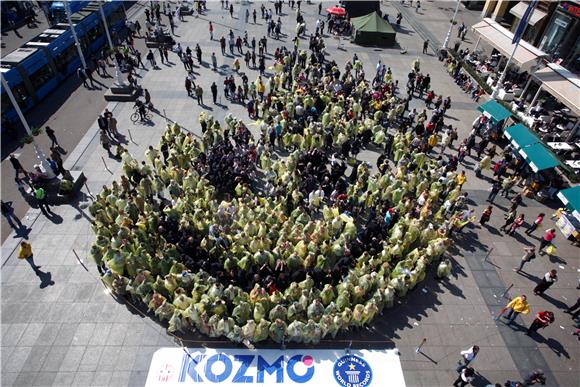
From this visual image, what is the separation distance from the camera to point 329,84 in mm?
25266

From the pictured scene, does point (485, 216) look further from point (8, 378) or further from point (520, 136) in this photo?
point (8, 378)

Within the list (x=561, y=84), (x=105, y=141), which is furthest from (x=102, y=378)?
(x=561, y=84)

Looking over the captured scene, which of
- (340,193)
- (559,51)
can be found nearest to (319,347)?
(340,193)

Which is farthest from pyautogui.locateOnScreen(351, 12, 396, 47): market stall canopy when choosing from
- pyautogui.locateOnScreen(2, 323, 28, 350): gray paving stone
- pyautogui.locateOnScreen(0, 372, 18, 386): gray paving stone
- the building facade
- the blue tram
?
pyautogui.locateOnScreen(0, 372, 18, 386): gray paving stone

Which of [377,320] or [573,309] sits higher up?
[573,309]

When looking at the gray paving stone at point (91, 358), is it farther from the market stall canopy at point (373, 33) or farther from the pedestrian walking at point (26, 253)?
the market stall canopy at point (373, 33)

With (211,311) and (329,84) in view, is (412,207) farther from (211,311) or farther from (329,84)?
(329,84)

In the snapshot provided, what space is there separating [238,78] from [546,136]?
20.9 metres

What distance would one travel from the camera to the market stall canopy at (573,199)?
16359 mm

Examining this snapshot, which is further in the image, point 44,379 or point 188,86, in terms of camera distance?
point 188,86

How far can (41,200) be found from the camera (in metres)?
16.5

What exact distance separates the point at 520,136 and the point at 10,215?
84.8 feet

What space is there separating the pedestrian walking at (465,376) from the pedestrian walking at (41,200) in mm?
17800

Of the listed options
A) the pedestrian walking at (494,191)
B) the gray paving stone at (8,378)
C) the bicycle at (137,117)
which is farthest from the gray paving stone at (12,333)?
the pedestrian walking at (494,191)
